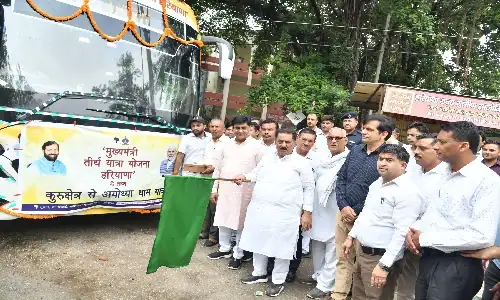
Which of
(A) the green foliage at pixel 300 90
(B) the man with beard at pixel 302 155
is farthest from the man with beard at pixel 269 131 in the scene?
(A) the green foliage at pixel 300 90

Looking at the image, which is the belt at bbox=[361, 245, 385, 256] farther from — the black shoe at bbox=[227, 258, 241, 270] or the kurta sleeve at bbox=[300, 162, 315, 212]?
the black shoe at bbox=[227, 258, 241, 270]

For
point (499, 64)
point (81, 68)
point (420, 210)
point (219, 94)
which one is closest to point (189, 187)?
point (420, 210)

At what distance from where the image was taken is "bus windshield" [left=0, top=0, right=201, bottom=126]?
3975 millimetres

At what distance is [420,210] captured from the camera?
2779 millimetres

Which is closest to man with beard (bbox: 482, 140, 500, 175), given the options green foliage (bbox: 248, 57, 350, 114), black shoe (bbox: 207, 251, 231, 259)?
black shoe (bbox: 207, 251, 231, 259)

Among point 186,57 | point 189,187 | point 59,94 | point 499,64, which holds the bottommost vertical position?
point 189,187

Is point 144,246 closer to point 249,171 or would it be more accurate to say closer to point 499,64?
point 249,171

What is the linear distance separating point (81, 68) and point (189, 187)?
79.4 inches

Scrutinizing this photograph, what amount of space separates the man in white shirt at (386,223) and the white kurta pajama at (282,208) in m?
0.95

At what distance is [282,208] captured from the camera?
3.91m

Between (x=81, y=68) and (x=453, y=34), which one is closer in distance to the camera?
(x=81, y=68)

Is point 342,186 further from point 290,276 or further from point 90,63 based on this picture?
point 90,63

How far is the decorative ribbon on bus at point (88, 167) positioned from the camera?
395 cm

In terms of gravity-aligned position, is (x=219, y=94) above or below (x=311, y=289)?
above
